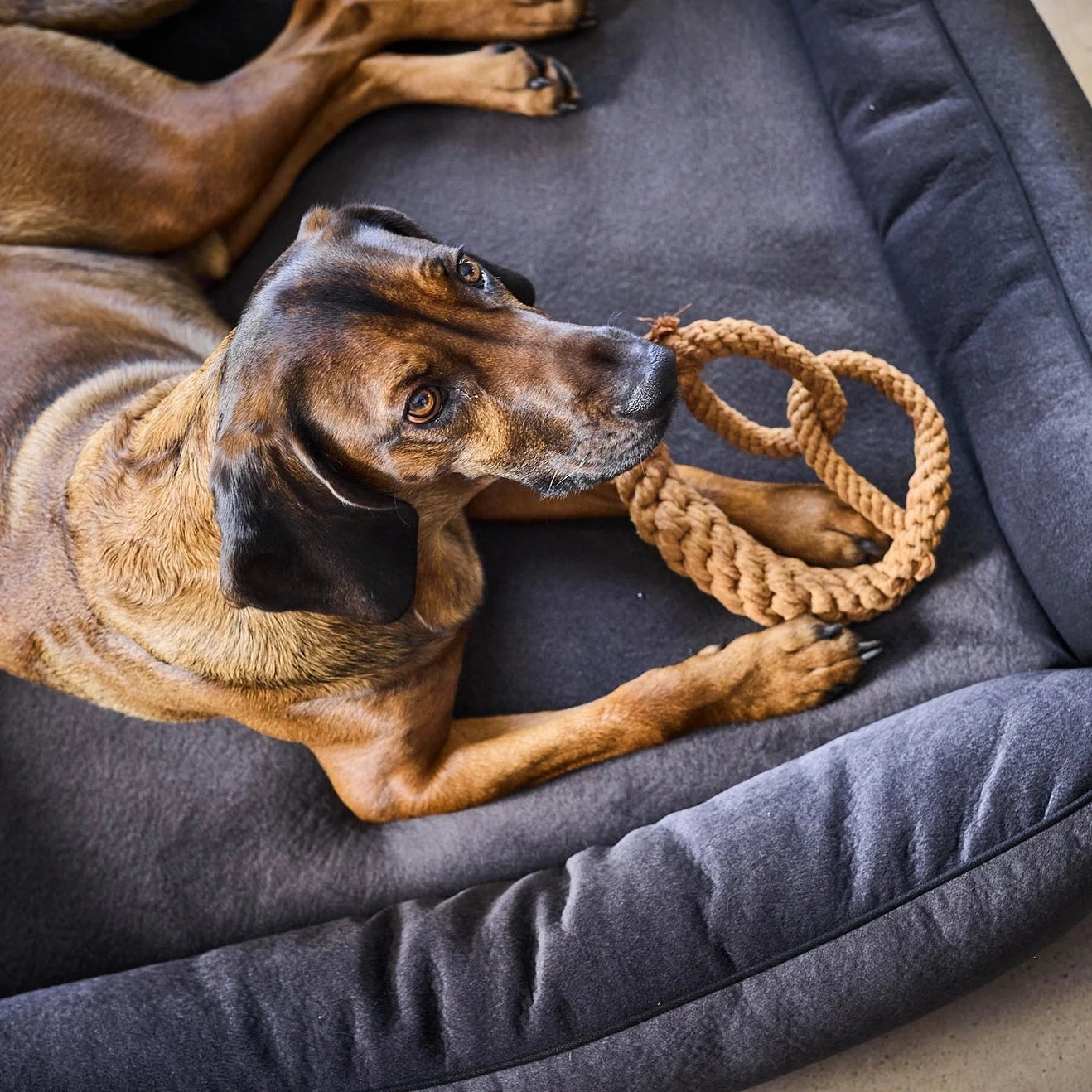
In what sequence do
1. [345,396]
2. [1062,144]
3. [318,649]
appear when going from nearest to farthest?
[345,396], [318,649], [1062,144]

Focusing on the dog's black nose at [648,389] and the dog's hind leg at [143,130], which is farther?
the dog's hind leg at [143,130]

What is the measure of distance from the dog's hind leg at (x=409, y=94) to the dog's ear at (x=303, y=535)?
5.21ft

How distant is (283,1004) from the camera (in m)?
2.09

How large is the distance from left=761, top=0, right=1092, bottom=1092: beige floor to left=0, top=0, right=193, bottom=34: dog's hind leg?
137 inches

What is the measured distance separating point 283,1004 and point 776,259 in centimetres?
227

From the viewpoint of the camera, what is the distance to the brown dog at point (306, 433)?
178cm

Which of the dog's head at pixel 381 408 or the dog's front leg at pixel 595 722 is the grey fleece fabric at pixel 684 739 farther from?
the dog's head at pixel 381 408

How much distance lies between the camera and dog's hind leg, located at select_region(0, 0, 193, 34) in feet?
9.44

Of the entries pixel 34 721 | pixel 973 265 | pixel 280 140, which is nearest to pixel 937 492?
pixel 973 265

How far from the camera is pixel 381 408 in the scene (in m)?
1.78

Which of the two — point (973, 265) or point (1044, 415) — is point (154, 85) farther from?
point (1044, 415)

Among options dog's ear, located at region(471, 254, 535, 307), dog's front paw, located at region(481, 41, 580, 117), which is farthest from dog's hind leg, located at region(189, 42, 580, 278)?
dog's ear, located at region(471, 254, 535, 307)

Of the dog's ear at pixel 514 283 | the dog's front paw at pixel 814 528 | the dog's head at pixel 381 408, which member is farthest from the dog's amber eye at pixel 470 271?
the dog's front paw at pixel 814 528

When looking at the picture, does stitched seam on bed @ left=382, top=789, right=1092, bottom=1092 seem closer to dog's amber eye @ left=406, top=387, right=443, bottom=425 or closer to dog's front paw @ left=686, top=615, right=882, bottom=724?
dog's front paw @ left=686, top=615, right=882, bottom=724
